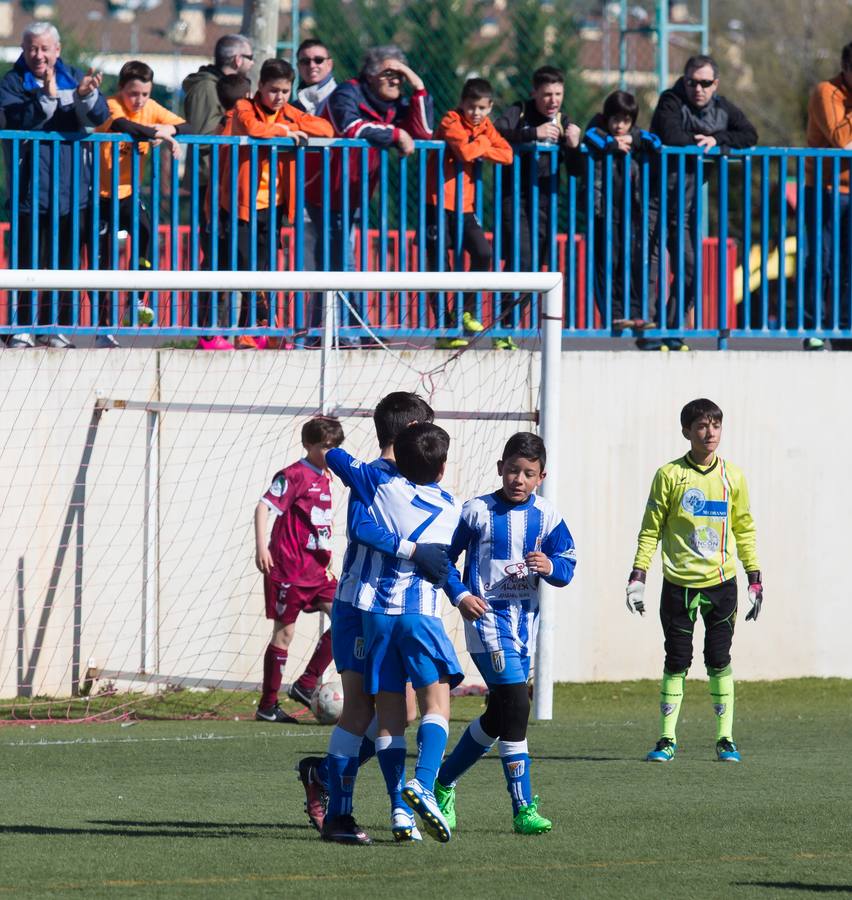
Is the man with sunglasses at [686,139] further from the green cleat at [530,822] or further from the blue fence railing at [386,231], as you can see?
the green cleat at [530,822]

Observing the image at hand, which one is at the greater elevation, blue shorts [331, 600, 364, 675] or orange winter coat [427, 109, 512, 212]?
orange winter coat [427, 109, 512, 212]

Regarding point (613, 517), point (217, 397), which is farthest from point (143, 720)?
point (613, 517)

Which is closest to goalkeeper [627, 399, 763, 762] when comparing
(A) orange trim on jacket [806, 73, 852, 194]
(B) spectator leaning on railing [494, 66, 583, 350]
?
(B) spectator leaning on railing [494, 66, 583, 350]

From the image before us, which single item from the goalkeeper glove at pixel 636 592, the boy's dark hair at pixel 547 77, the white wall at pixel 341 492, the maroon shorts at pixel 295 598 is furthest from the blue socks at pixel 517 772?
the boy's dark hair at pixel 547 77

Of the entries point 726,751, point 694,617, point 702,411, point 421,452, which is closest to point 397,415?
point 421,452

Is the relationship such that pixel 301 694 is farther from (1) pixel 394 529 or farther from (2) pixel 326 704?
(1) pixel 394 529

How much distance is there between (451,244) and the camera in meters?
12.3

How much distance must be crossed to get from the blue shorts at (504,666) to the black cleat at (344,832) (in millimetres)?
797

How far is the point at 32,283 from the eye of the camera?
9.41m

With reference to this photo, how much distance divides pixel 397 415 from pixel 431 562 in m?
0.58

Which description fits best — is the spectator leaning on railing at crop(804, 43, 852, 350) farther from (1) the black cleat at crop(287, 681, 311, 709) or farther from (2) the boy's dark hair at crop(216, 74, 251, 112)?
(1) the black cleat at crop(287, 681, 311, 709)

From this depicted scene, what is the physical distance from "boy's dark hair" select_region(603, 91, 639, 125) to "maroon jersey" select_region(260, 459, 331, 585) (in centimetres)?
368

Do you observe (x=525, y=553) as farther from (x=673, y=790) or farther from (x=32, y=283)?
(x=32, y=283)

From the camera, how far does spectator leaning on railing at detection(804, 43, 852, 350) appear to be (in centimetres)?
1291
